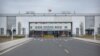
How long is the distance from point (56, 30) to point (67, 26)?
5.11 metres

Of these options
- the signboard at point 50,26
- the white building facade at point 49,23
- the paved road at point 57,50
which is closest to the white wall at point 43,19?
the white building facade at point 49,23

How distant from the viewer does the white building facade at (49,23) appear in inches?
3989

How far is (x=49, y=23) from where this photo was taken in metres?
105

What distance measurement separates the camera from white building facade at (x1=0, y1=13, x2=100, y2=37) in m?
101

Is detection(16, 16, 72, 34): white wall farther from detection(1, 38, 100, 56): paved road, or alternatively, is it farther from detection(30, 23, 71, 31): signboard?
detection(1, 38, 100, 56): paved road

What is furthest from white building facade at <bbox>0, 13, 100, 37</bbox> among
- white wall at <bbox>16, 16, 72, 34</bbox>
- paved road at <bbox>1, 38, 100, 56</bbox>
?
paved road at <bbox>1, 38, 100, 56</bbox>

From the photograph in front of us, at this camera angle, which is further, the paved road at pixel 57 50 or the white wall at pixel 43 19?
the white wall at pixel 43 19

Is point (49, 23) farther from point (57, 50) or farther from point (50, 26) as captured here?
point (57, 50)

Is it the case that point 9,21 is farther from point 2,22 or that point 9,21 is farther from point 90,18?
point 90,18

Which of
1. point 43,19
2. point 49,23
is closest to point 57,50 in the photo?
point 43,19

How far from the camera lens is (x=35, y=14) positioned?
105 meters

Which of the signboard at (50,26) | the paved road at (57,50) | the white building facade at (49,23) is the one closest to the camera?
the paved road at (57,50)

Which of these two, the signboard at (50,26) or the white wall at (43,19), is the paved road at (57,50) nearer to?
the white wall at (43,19)

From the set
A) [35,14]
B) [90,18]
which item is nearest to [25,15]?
[35,14]
